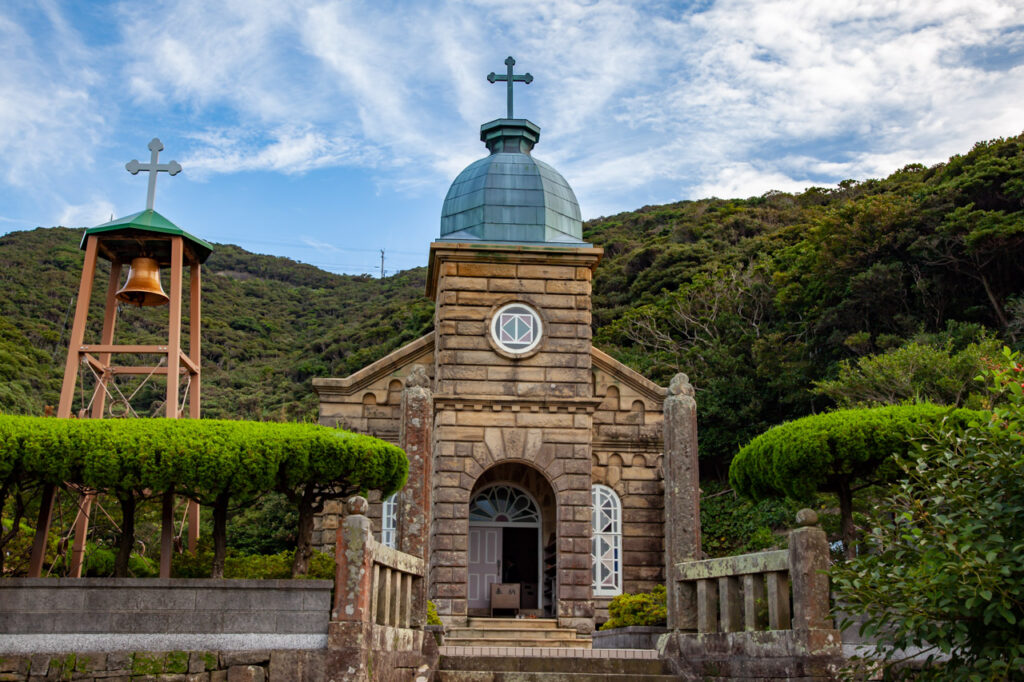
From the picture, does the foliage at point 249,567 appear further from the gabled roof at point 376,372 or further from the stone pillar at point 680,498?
the gabled roof at point 376,372

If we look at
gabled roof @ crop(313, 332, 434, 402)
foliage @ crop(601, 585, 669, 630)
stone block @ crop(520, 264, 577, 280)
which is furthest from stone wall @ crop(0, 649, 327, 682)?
stone block @ crop(520, 264, 577, 280)

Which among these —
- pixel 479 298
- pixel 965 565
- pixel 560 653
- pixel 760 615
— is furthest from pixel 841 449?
pixel 479 298

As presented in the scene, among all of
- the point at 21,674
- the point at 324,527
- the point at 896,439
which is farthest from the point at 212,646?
the point at 324,527

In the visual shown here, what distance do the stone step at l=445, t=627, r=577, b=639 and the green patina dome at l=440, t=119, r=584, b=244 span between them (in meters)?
7.54

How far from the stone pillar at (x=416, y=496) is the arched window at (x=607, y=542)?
7.43 meters

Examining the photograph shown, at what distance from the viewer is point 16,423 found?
10.3 m

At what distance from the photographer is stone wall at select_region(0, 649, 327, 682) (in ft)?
31.4

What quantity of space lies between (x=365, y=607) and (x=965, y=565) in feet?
19.2

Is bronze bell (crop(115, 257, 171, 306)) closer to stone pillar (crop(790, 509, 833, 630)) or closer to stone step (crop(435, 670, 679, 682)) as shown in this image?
stone step (crop(435, 670, 679, 682))

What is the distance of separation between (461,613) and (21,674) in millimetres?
9343

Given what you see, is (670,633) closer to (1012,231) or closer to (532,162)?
(532,162)

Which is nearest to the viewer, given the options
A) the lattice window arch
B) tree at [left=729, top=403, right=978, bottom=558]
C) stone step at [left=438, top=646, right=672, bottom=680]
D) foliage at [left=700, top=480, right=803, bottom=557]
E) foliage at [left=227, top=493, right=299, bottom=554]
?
tree at [left=729, top=403, right=978, bottom=558]

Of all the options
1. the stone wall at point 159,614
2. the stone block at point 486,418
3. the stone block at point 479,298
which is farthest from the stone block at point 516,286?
the stone wall at point 159,614

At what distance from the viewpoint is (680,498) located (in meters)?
14.0
